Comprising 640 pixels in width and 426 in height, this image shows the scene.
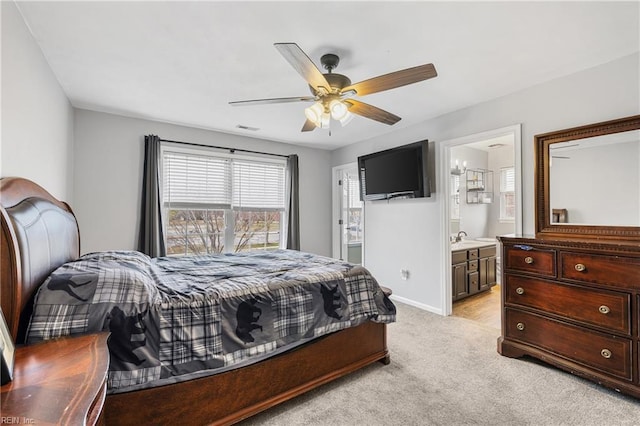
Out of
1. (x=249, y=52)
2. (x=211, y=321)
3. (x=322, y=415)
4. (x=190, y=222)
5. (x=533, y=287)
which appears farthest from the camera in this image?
(x=190, y=222)

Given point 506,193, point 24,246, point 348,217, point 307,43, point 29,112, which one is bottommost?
point 24,246

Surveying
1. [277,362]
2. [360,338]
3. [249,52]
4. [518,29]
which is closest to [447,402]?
[360,338]

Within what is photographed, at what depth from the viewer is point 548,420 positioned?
5.84 ft

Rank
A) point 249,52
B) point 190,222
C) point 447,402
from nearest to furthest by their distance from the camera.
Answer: point 447,402 → point 249,52 → point 190,222

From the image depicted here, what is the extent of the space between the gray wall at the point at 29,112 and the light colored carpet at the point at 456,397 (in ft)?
7.23

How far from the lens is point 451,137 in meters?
3.53

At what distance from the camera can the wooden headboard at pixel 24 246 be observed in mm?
1150

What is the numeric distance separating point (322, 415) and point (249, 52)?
2607mm

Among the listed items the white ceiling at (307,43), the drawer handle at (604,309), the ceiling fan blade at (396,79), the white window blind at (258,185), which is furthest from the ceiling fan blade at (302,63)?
the white window blind at (258,185)

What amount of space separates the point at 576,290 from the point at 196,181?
169 inches

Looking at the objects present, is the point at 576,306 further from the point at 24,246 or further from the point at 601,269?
the point at 24,246

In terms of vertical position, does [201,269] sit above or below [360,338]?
above

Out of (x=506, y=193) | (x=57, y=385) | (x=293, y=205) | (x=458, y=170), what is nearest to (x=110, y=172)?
(x=293, y=205)

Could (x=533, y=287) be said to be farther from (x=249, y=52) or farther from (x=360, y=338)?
(x=249, y=52)
